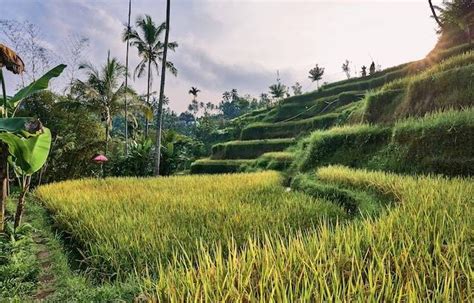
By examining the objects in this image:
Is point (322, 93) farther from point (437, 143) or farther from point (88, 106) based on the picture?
point (437, 143)

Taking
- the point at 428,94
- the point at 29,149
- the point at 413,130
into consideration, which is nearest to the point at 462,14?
the point at 428,94

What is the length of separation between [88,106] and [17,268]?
15.8 meters

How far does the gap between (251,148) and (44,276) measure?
730 inches

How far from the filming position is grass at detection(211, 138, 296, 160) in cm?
2123

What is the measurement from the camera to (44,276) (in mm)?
4117

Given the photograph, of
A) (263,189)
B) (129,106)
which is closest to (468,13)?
(263,189)

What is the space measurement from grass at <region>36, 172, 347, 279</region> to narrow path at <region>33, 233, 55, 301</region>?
403mm

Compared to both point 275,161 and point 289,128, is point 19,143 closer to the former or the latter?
point 275,161

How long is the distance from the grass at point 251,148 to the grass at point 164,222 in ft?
44.2

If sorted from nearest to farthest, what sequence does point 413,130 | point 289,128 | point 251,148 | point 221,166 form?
point 413,130 → point 221,166 → point 251,148 → point 289,128

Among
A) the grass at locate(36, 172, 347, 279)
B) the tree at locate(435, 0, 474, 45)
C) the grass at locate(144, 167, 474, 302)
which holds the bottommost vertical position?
the grass at locate(36, 172, 347, 279)

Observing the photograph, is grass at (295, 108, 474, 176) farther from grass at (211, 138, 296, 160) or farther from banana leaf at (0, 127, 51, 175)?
grass at (211, 138, 296, 160)

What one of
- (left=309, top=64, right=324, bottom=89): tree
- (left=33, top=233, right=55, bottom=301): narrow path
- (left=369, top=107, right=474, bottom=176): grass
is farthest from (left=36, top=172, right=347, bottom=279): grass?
(left=309, top=64, right=324, bottom=89): tree

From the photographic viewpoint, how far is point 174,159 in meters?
19.5
